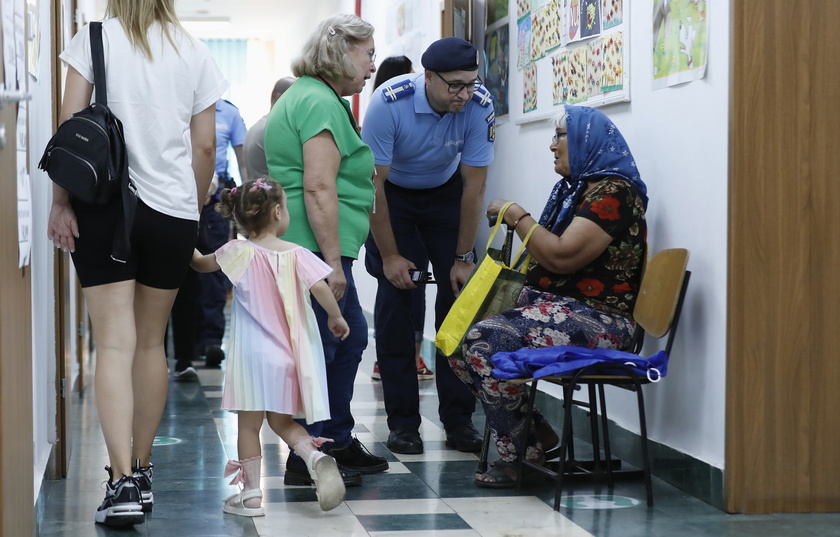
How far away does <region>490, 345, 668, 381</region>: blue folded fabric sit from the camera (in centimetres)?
267

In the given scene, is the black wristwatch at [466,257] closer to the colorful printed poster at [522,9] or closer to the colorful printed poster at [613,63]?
the colorful printed poster at [613,63]

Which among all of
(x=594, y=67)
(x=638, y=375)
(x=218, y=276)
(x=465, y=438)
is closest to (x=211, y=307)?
(x=218, y=276)

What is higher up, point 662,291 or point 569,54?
point 569,54

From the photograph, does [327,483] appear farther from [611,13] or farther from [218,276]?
[218,276]

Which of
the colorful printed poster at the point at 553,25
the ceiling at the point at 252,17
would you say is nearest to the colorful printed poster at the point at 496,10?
the colorful printed poster at the point at 553,25

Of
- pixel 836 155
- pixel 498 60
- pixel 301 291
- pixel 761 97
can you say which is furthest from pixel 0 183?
pixel 498 60

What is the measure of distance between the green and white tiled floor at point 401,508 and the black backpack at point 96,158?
72 cm

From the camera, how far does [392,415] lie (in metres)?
3.53

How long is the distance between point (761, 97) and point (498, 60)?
6.87 feet

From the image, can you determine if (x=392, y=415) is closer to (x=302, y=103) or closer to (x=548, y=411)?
(x=548, y=411)

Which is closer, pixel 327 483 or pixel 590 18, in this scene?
pixel 327 483

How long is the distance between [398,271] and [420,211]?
0.24 meters

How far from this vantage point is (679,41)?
290 cm

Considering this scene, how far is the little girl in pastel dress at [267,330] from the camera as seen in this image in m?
2.67
